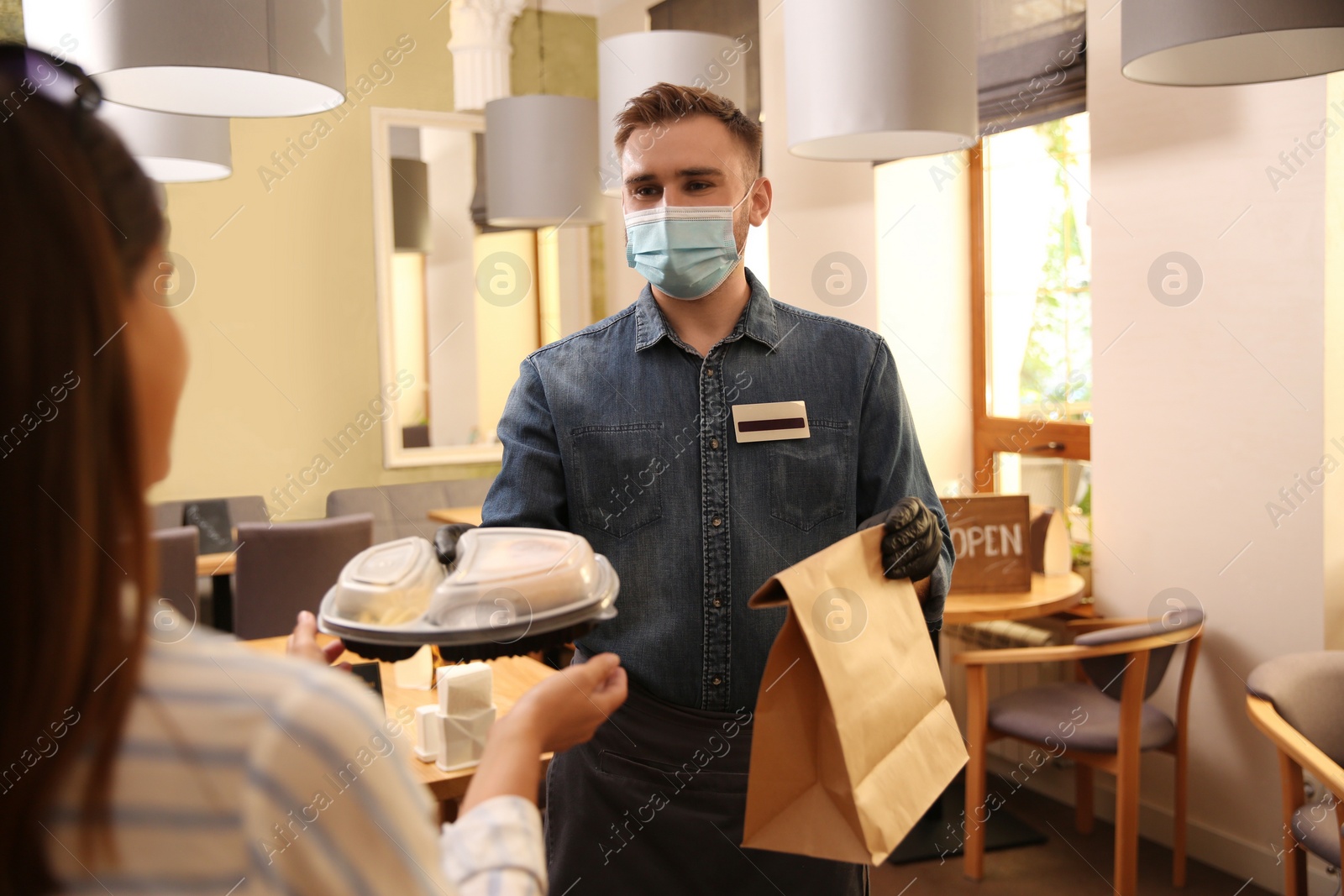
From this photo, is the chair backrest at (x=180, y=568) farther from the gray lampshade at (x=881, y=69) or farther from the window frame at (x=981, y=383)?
the window frame at (x=981, y=383)

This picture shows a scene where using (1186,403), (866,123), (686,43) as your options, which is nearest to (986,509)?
(1186,403)

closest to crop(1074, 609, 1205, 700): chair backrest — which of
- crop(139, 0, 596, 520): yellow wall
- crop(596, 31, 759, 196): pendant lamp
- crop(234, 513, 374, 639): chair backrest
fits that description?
crop(596, 31, 759, 196): pendant lamp

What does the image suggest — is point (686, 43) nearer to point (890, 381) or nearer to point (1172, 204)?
point (1172, 204)

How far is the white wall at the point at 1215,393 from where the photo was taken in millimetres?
2727

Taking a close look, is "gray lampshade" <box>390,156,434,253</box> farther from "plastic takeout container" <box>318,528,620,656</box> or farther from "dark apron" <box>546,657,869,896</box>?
Answer: "plastic takeout container" <box>318,528,620,656</box>

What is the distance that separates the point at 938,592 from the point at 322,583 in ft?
9.49

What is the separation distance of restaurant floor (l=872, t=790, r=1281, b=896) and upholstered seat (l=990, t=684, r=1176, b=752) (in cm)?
45

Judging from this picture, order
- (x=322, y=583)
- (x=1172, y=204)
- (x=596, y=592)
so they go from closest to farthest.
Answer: (x=596, y=592)
(x=1172, y=204)
(x=322, y=583)

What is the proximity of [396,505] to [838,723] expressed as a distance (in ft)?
15.1

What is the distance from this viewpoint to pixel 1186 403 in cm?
303

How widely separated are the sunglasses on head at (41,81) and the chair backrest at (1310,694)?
239 cm

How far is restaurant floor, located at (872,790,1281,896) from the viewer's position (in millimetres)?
2963

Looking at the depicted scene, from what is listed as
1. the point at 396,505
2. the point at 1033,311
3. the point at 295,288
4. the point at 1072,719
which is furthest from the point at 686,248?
the point at 295,288

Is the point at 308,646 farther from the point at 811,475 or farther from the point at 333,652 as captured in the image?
the point at 811,475
